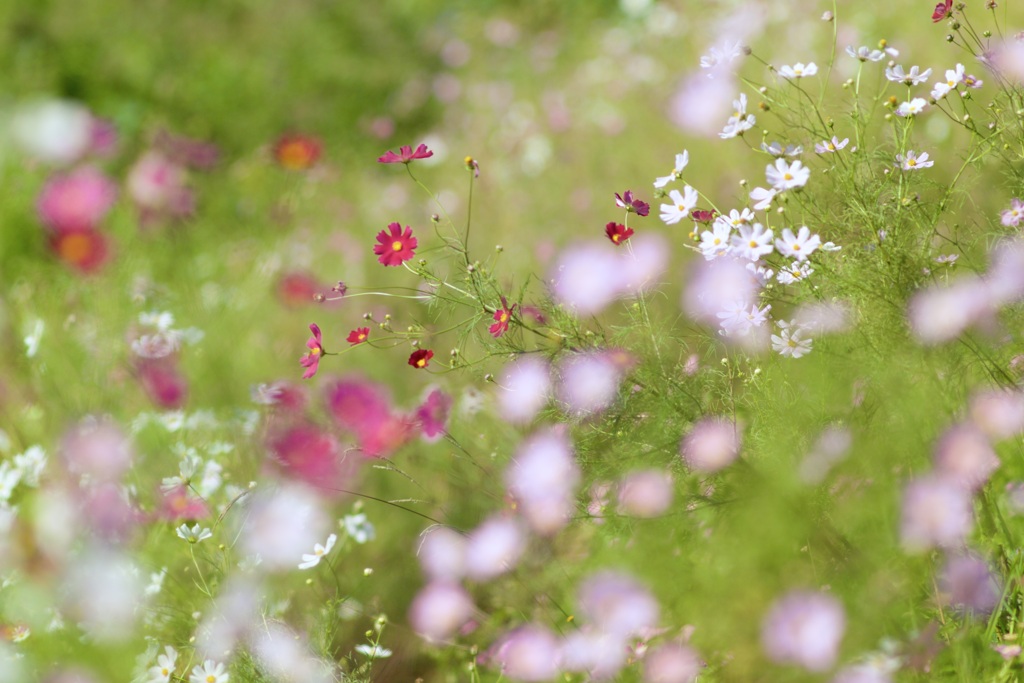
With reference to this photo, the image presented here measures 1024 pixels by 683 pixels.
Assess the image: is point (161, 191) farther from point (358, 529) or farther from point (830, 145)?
point (830, 145)

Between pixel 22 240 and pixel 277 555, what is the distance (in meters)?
2.59

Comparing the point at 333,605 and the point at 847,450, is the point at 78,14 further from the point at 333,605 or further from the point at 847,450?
the point at 847,450

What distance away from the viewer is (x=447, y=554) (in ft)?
4.37

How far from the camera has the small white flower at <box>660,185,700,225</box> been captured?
1061mm

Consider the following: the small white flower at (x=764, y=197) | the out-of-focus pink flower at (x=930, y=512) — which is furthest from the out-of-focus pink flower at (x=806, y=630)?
the small white flower at (x=764, y=197)

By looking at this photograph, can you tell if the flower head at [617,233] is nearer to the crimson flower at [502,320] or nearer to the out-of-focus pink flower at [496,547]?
→ the crimson flower at [502,320]

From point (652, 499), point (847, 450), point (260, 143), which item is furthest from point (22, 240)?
point (847, 450)

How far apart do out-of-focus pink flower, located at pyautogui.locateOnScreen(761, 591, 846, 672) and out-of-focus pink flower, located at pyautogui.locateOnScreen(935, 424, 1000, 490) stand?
17cm

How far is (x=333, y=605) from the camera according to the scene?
112cm

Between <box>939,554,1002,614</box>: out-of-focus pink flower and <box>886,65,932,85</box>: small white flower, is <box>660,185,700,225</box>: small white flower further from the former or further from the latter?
<box>939,554,1002,614</box>: out-of-focus pink flower

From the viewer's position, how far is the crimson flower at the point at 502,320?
101 centimetres

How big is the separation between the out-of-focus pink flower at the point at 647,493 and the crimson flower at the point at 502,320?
10.3 inches

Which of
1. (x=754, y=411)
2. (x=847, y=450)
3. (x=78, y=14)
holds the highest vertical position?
(x=78, y=14)

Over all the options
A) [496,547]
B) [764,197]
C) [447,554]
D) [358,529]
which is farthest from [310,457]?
[764,197]
